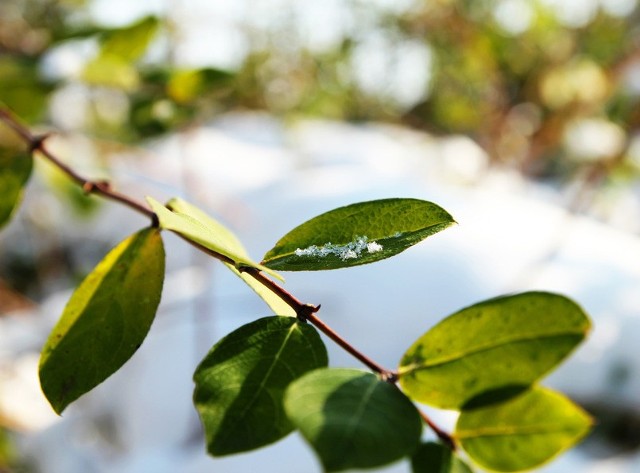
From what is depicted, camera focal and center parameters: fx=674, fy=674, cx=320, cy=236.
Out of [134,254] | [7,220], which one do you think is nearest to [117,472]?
[7,220]

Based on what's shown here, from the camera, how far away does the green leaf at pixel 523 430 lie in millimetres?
222

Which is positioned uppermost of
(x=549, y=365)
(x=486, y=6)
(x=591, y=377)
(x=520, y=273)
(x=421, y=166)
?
(x=486, y=6)

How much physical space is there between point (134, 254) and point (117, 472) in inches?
50.1

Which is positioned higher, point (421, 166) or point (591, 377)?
point (421, 166)

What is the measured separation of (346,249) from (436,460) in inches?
2.9

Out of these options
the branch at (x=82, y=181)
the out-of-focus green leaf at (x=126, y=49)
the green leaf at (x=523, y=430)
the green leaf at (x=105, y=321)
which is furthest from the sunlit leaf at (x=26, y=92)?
the green leaf at (x=523, y=430)

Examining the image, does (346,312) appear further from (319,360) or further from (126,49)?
(319,360)

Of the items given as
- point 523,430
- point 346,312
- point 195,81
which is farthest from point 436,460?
point 346,312

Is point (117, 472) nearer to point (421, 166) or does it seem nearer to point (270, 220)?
point (270, 220)

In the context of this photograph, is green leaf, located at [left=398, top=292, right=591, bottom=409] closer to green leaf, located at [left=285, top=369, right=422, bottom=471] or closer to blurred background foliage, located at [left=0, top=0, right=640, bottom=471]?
green leaf, located at [left=285, top=369, right=422, bottom=471]

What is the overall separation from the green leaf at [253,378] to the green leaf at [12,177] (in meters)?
0.21

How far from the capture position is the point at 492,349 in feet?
0.70

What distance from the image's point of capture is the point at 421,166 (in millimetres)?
2701

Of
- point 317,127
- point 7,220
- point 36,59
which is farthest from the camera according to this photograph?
point 317,127
